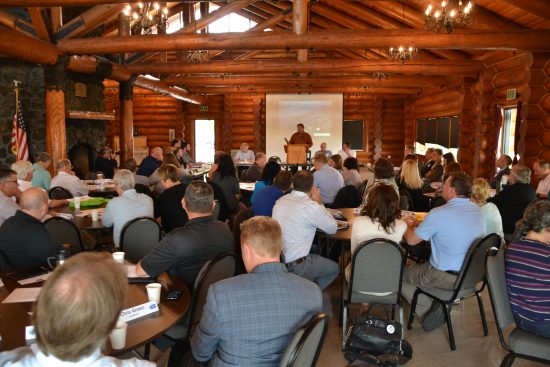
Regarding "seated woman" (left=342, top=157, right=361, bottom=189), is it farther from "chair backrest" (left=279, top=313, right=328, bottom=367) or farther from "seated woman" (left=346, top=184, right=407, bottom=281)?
"chair backrest" (left=279, top=313, right=328, bottom=367)

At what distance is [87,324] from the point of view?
4.32 ft

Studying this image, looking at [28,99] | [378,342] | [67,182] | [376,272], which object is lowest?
[378,342]

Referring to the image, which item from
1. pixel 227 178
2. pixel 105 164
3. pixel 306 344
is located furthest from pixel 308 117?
pixel 306 344

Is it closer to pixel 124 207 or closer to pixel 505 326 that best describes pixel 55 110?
pixel 124 207

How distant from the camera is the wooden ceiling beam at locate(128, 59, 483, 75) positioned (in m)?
11.3

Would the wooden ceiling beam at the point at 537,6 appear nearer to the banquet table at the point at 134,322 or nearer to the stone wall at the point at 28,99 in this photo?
the banquet table at the point at 134,322

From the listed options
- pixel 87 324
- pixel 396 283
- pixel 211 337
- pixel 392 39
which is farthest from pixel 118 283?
pixel 392 39

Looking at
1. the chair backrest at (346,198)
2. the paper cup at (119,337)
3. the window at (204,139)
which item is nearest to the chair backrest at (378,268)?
the paper cup at (119,337)

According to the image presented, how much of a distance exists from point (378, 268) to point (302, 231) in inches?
28.8

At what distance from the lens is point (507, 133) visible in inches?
420

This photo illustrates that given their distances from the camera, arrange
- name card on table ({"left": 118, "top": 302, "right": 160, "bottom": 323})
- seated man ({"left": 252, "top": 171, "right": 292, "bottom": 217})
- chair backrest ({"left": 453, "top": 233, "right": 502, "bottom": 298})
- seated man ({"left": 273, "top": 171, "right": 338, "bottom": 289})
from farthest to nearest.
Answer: seated man ({"left": 252, "top": 171, "right": 292, "bottom": 217}), seated man ({"left": 273, "top": 171, "right": 338, "bottom": 289}), chair backrest ({"left": 453, "top": 233, "right": 502, "bottom": 298}), name card on table ({"left": 118, "top": 302, "right": 160, "bottom": 323})

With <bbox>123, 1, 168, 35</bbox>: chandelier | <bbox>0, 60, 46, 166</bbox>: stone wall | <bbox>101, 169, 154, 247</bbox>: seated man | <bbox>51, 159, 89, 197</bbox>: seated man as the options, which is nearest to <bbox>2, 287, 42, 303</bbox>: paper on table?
<bbox>101, 169, 154, 247</bbox>: seated man

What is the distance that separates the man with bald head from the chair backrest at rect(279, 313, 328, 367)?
2.05 m

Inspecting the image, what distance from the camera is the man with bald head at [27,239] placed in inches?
125
